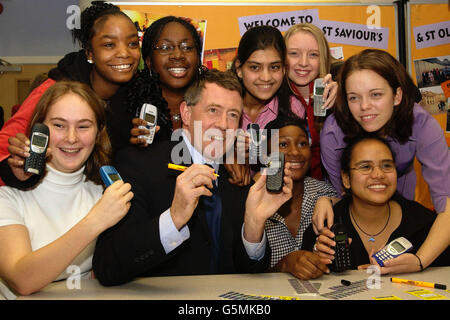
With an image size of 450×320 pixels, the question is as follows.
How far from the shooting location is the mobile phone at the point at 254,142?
8.07 feet

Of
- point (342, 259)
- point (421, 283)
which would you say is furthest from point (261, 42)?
point (421, 283)

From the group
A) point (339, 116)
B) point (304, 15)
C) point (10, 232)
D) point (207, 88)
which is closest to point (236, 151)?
point (207, 88)

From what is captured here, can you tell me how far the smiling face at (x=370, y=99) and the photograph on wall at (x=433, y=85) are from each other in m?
1.80

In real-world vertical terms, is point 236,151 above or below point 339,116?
below

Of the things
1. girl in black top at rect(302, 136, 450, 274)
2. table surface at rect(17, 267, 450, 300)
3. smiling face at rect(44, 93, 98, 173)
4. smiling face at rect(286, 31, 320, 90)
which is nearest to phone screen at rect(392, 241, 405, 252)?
table surface at rect(17, 267, 450, 300)

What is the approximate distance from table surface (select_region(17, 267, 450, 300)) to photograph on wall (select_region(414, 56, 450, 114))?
98.3 inches

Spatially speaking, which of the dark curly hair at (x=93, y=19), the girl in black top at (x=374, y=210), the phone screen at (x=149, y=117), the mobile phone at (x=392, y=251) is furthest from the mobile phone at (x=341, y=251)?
the dark curly hair at (x=93, y=19)

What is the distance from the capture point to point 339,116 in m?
2.72

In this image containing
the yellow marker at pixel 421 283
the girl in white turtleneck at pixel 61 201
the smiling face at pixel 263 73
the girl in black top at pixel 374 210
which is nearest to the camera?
the girl in white turtleneck at pixel 61 201

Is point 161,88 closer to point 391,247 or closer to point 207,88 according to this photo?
point 207,88

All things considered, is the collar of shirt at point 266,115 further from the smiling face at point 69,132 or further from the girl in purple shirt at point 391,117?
the smiling face at point 69,132

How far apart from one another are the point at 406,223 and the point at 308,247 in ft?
1.74

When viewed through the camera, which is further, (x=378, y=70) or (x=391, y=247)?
(x=378, y=70)

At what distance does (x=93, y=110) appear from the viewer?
2.11 metres
